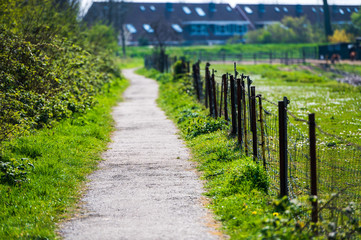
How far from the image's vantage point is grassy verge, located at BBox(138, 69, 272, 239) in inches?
257

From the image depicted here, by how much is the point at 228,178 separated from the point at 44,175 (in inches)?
121

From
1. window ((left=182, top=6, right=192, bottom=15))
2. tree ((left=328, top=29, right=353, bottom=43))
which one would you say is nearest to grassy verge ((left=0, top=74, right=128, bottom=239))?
tree ((left=328, top=29, right=353, bottom=43))

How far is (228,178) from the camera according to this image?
8.25 m

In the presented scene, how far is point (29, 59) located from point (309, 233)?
8.77 m

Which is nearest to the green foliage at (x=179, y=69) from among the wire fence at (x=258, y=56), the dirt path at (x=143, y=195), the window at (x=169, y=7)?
the dirt path at (x=143, y=195)

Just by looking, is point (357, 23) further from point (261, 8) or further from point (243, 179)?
point (243, 179)

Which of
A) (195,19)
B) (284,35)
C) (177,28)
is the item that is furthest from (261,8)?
(177,28)

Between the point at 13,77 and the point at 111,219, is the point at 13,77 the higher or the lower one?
the higher one

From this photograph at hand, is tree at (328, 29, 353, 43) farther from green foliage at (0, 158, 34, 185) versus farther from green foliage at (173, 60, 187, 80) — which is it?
green foliage at (0, 158, 34, 185)

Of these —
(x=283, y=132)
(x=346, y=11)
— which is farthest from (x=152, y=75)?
(x=346, y=11)

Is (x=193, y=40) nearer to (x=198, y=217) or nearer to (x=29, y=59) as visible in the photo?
(x=29, y=59)

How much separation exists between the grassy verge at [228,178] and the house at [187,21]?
7302cm

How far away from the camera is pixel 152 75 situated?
40.8 metres

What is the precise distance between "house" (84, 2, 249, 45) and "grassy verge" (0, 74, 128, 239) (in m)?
73.6
